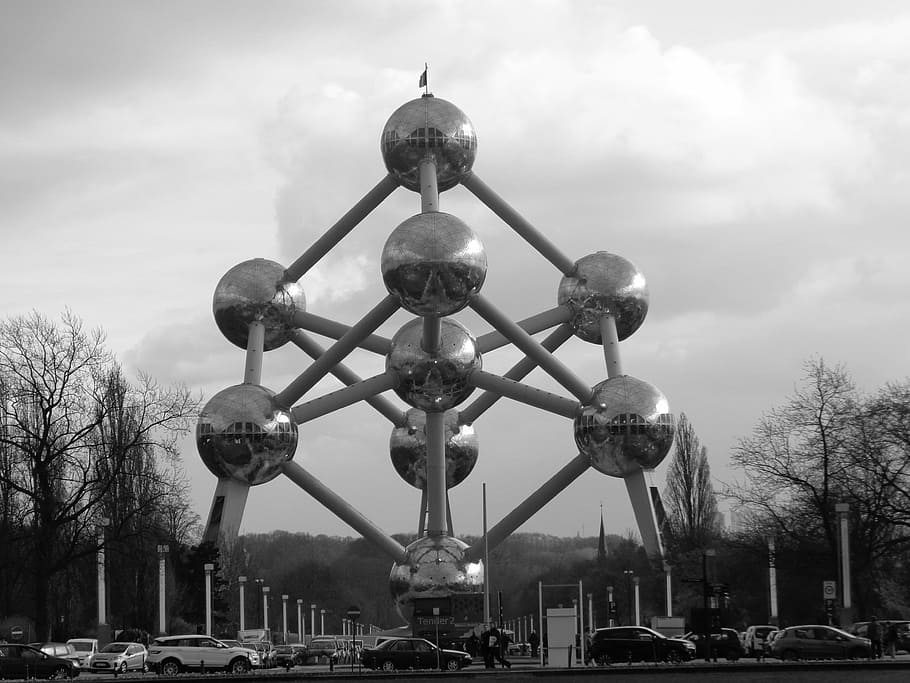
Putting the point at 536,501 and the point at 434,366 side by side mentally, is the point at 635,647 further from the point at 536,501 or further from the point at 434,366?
the point at 434,366

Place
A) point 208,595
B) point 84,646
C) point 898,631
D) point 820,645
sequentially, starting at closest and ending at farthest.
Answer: point 820,645, point 898,631, point 84,646, point 208,595

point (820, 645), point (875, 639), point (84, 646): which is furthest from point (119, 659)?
point (875, 639)

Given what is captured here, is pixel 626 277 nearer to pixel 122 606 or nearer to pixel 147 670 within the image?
pixel 147 670

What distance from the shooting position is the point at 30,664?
26.3m

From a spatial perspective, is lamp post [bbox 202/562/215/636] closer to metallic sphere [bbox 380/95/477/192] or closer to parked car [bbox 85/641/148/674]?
parked car [bbox 85/641/148/674]

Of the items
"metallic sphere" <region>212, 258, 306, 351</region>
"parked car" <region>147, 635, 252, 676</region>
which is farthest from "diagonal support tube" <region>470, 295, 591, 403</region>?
"parked car" <region>147, 635, 252, 676</region>

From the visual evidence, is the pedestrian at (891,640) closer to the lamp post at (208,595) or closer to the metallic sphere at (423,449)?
the metallic sphere at (423,449)

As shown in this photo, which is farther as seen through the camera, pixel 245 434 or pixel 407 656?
pixel 245 434

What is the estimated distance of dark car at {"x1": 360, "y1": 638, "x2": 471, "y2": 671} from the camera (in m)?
27.5

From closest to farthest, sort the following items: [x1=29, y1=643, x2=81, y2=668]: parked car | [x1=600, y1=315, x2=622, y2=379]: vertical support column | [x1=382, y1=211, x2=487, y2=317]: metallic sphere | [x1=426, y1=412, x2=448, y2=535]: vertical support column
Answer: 1. [x1=382, y1=211, x2=487, y2=317]: metallic sphere
2. [x1=29, y1=643, x2=81, y2=668]: parked car
3. [x1=426, y1=412, x2=448, y2=535]: vertical support column
4. [x1=600, y1=315, x2=622, y2=379]: vertical support column

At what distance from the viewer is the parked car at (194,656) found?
28.5 metres

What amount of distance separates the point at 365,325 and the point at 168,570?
2612cm

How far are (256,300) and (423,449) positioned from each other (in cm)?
441

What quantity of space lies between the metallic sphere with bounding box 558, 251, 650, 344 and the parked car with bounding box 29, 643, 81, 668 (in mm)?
11677
